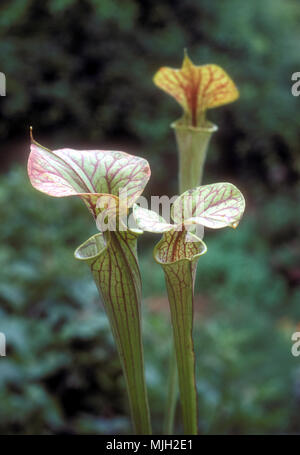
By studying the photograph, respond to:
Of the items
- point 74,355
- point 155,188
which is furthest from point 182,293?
point 155,188

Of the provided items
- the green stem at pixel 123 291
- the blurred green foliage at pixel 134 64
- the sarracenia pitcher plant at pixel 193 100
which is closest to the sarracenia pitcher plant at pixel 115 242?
the green stem at pixel 123 291

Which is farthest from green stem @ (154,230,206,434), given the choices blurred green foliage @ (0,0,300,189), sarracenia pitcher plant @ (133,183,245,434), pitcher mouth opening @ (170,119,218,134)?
blurred green foliage @ (0,0,300,189)

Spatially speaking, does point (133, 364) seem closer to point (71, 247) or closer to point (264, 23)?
point (71, 247)

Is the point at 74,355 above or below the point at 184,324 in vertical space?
above

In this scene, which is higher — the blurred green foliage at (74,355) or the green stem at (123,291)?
the blurred green foliage at (74,355)

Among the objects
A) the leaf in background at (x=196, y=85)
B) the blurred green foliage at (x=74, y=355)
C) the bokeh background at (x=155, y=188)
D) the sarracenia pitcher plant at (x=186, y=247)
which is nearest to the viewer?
the sarracenia pitcher plant at (x=186, y=247)

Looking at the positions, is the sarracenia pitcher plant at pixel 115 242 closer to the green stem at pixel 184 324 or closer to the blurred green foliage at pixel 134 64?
the green stem at pixel 184 324

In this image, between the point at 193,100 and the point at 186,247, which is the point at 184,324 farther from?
the point at 193,100

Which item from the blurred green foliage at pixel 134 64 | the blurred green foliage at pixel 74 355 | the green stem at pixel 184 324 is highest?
the blurred green foliage at pixel 134 64

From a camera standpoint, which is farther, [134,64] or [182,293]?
[134,64]
